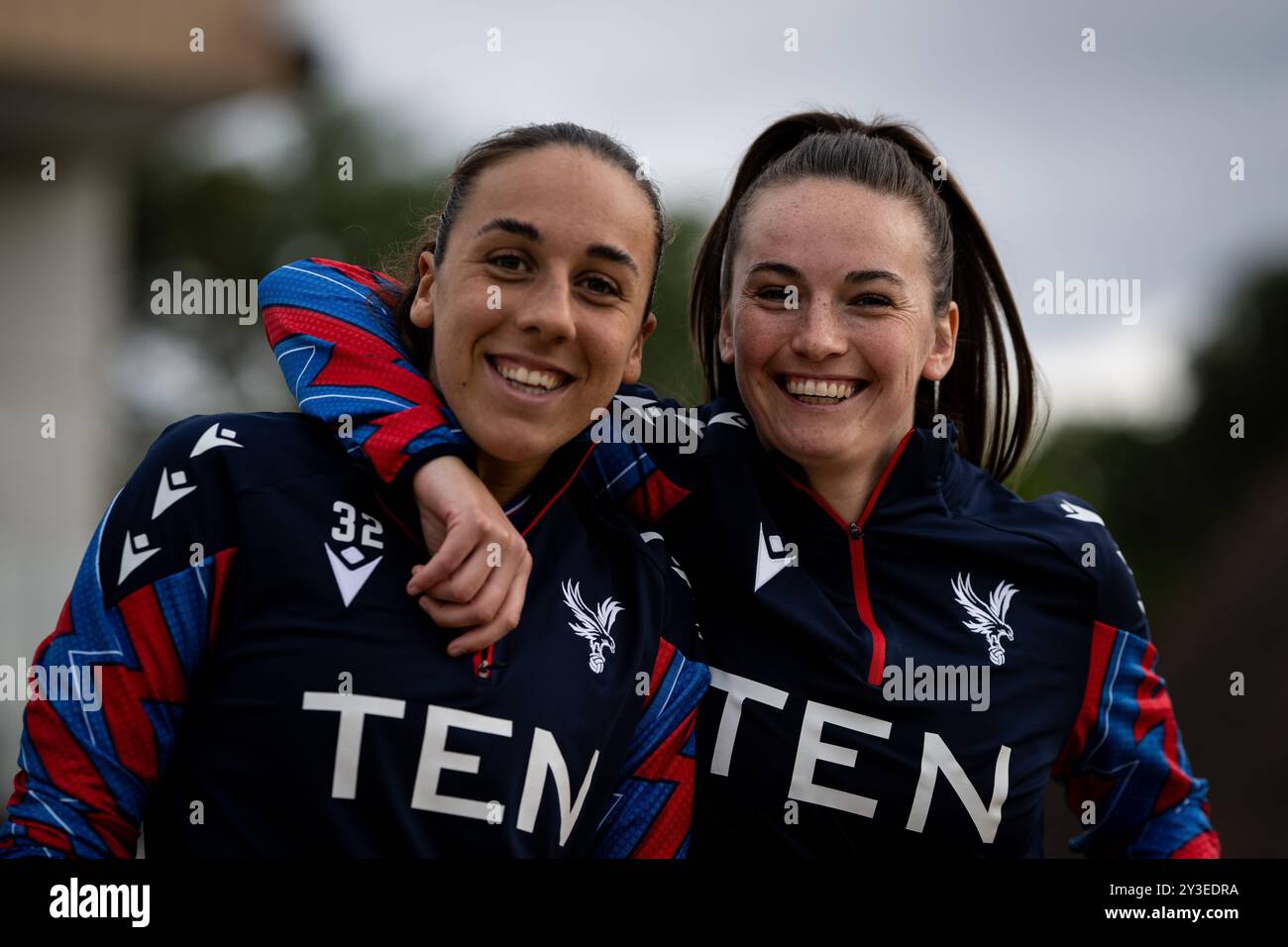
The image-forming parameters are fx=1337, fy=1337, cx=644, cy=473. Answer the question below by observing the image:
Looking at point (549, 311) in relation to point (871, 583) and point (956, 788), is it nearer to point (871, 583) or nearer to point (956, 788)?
point (871, 583)

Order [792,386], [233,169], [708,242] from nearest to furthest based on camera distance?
[792,386]
[708,242]
[233,169]

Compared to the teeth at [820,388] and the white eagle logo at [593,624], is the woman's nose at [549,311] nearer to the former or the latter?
the white eagle logo at [593,624]

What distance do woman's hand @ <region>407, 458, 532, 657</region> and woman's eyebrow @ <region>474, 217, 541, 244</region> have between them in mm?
429

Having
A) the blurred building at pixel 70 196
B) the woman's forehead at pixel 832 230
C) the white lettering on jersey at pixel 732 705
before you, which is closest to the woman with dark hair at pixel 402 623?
the white lettering on jersey at pixel 732 705

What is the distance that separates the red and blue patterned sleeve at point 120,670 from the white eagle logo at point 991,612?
1.49 metres

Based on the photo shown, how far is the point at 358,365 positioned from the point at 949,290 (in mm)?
1330

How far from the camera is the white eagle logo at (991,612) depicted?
2768 mm

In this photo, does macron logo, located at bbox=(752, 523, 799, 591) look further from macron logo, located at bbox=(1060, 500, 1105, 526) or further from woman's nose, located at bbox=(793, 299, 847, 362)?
macron logo, located at bbox=(1060, 500, 1105, 526)
